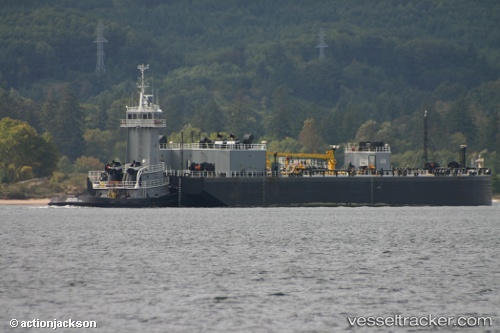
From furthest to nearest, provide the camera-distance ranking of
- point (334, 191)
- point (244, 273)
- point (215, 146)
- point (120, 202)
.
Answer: point (334, 191) → point (215, 146) → point (120, 202) → point (244, 273)

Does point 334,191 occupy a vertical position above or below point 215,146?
below

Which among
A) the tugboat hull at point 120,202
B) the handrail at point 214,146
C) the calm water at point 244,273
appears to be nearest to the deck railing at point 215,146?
the handrail at point 214,146

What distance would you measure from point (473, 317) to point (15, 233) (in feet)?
192

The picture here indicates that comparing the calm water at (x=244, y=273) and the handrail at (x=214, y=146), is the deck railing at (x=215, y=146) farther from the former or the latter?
the calm water at (x=244, y=273)

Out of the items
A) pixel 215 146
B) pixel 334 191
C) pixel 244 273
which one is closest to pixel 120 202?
pixel 215 146

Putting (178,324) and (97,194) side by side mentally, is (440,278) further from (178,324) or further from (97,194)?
(97,194)

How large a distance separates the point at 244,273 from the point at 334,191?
246 ft

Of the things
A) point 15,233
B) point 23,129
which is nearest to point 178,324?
point 15,233

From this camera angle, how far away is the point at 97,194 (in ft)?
465

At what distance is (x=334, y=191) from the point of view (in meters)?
150

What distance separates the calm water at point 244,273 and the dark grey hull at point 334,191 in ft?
60.7

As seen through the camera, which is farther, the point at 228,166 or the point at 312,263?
the point at 228,166

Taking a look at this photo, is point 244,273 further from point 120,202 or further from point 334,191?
point 334,191

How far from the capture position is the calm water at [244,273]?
2416 inches
